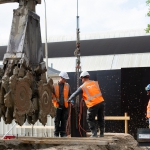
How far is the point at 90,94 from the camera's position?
10711 millimetres

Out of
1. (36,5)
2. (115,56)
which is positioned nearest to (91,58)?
(115,56)

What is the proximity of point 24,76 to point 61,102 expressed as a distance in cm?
242

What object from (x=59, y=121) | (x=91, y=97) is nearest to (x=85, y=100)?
(x=91, y=97)

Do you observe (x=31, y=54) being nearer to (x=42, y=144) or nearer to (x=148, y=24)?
(x=42, y=144)

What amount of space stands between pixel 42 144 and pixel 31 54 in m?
1.98

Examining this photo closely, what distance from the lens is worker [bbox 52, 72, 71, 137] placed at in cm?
1148

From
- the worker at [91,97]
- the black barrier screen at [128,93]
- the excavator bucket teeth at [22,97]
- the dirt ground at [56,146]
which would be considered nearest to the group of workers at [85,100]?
the worker at [91,97]

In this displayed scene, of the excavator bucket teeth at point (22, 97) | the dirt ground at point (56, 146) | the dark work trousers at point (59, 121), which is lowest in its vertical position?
the dirt ground at point (56, 146)

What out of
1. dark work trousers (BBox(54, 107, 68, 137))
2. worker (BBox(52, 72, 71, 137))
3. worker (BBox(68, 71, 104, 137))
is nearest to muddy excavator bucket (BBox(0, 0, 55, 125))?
worker (BBox(68, 71, 104, 137))

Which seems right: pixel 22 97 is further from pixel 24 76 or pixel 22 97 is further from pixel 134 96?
pixel 134 96

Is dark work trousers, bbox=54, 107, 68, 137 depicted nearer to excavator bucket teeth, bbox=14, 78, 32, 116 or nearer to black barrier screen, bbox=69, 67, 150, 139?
excavator bucket teeth, bbox=14, 78, 32, 116

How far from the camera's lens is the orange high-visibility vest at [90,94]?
35.0ft

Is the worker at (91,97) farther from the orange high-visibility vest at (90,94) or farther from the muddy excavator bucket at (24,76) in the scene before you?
the muddy excavator bucket at (24,76)

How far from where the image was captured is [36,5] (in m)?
10.2
